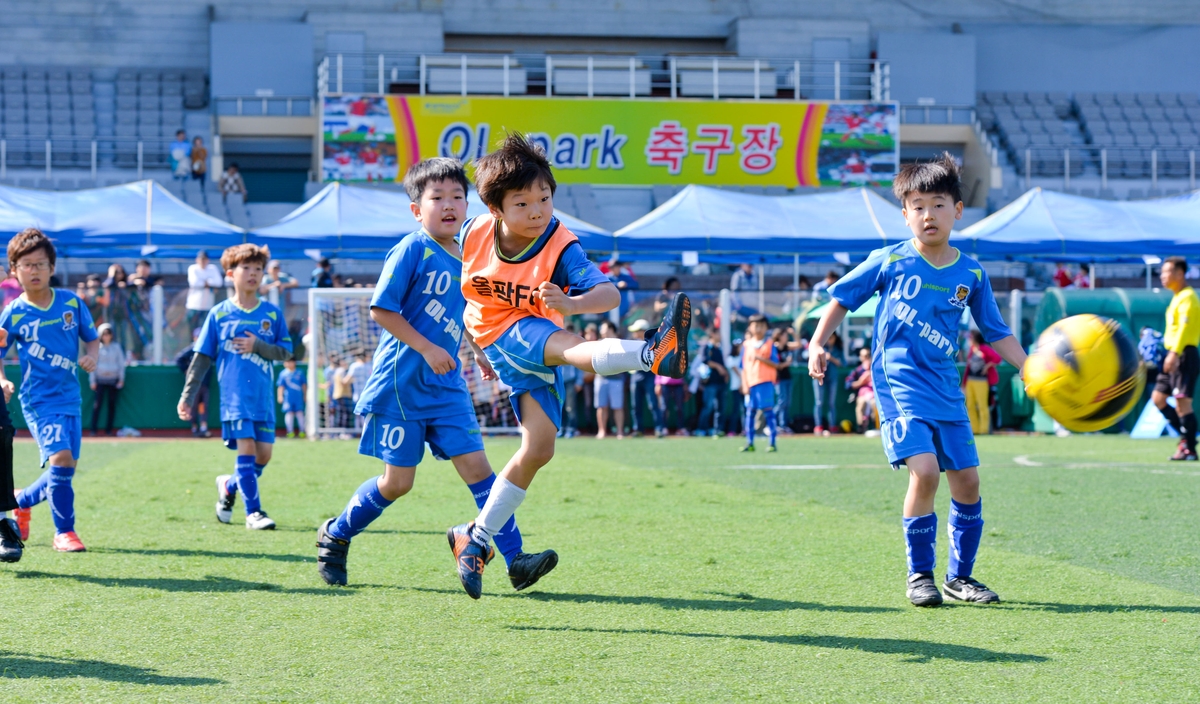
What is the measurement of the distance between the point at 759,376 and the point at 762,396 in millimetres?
247

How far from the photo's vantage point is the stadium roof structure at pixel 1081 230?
2061 centimetres

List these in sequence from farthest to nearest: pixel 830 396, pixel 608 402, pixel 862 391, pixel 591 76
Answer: pixel 591 76, pixel 830 396, pixel 862 391, pixel 608 402

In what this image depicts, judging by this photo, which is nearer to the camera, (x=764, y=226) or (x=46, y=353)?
(x=46, y=353)

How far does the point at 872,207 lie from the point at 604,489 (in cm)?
1227

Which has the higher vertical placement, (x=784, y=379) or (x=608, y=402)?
(x=784, y=379)

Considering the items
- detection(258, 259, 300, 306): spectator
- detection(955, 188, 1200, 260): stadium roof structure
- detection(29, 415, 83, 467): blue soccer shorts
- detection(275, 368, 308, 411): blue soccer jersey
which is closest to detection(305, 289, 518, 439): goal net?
detection(275, 368, 308, 411): blue soccer jersey

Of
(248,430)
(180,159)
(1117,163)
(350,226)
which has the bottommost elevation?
(248,430)

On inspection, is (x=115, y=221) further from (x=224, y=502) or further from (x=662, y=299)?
(x=224, y=502)

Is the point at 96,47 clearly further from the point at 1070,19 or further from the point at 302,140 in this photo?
the point at 1070,19

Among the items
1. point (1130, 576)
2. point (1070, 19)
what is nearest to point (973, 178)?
point (1070, 19)

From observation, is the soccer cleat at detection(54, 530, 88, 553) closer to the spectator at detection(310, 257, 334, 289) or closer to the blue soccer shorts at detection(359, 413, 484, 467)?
the blue soccer shorts at detection(359, 413, 484, 467)

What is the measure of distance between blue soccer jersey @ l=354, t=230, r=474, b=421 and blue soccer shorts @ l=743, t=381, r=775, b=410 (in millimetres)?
10182

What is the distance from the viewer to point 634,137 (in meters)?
27.5

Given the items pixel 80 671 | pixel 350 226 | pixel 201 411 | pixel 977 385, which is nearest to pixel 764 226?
pixel 977 385
